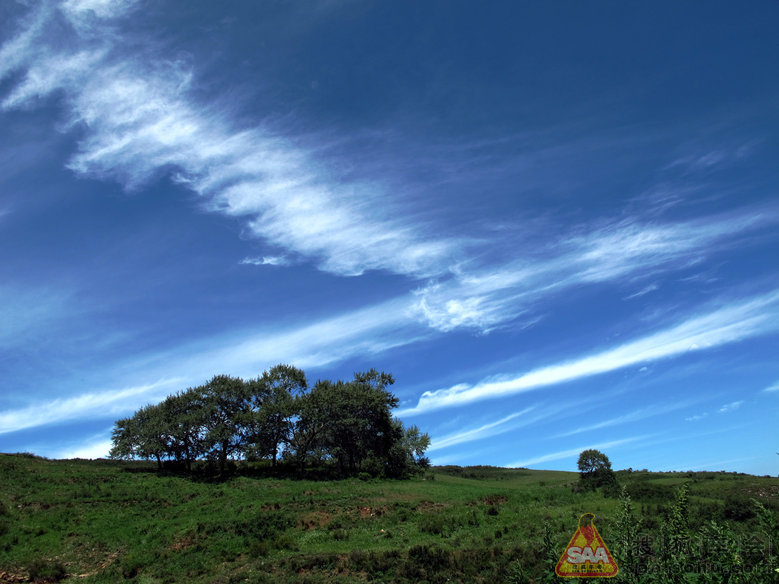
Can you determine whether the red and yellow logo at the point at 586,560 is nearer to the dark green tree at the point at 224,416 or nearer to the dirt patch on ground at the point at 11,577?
the dirt patch on ground at the point at 11,577

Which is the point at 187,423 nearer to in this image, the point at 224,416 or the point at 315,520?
the point at 224,416

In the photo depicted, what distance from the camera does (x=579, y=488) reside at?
54500 millimetres

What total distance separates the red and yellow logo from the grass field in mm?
741

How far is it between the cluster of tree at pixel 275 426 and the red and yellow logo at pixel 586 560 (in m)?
57.8

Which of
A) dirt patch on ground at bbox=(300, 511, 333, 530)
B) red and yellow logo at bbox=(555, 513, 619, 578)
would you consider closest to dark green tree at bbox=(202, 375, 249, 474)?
dirt patch on ground at bbox=(300, 511, 333, 530)

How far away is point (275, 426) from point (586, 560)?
199ft

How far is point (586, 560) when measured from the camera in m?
8.47

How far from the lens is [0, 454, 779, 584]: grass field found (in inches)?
961

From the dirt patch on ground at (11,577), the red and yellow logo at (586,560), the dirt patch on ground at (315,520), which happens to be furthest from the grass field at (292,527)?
the red and yellow logo at (586,560)

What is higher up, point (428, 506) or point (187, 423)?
point (187, 423)

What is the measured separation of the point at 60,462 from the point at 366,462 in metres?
42.1

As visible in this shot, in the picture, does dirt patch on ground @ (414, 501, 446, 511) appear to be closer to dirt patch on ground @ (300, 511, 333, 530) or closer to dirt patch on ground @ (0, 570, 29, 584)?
dirt patch on ground @ (300, 511, 333, 530)

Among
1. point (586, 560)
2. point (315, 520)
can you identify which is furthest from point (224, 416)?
point (586, 560)

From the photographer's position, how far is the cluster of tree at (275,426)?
62.9 m
